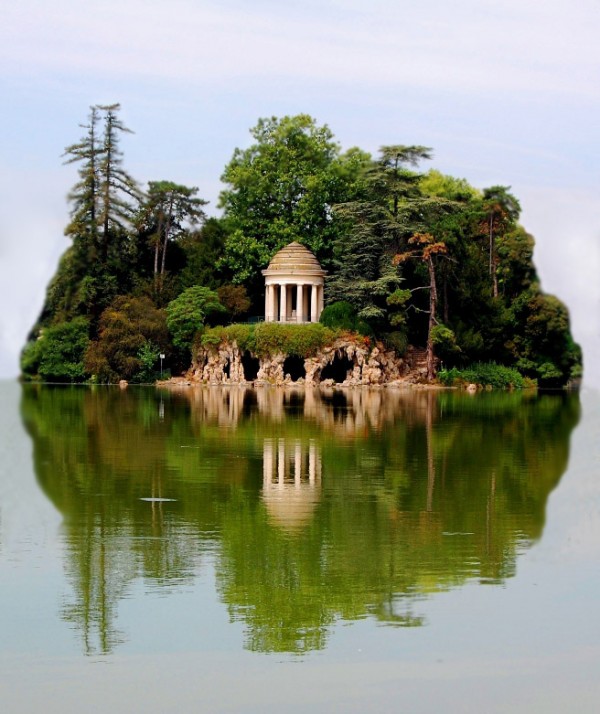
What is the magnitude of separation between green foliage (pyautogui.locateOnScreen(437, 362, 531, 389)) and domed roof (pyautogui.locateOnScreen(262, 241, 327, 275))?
269 inches

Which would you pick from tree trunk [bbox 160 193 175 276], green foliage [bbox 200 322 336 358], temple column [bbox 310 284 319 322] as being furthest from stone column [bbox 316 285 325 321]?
tree trunk [bbox 160 193 175 276]

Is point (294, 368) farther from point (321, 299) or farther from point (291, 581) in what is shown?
point (291, 581)

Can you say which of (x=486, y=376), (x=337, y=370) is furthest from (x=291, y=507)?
(x=337, y=370)

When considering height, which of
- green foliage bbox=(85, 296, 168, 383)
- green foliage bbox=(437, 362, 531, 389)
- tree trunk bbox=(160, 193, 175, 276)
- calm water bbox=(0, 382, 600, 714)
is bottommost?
calm water bbox=(0, 382, 600, 714)

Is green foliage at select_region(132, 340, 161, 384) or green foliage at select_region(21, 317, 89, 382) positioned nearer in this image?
green foliage at select_region(132, 340, 161, 384)

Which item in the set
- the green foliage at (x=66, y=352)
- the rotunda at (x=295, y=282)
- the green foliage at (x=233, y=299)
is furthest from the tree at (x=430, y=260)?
the green foliage at (x=66, y=352)

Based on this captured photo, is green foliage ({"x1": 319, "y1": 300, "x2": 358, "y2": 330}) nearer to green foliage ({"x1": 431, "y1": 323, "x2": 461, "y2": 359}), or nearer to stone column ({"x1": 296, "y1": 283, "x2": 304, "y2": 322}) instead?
stone column ({"x1": 296, "y1": 283, "x2": 304, "y2": 322})

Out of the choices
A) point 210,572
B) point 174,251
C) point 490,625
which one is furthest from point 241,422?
point 174,251

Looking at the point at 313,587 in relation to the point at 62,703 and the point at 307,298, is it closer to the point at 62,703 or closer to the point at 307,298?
the point at 62,703

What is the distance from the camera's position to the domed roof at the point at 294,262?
49.6 metres

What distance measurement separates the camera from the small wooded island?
47.8 meters

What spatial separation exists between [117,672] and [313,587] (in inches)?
110

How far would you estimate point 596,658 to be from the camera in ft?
29.4

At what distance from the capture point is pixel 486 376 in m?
48.3
